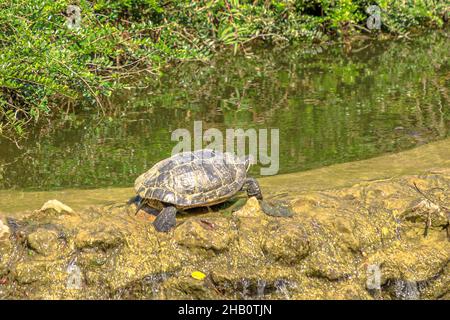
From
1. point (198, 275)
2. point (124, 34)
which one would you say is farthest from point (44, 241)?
point (124, 34)

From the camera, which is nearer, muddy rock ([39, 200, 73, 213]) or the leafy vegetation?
muddy rock ([39, 200, 73, 213])

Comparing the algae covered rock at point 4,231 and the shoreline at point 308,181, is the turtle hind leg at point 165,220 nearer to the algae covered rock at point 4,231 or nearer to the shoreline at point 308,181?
the shoreline at point 308,181

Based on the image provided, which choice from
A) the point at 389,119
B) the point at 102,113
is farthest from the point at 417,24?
the point at 102,113

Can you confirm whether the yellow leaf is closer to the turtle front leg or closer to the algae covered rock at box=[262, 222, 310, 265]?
the algae covered rock at box=[262, 222, 310, 265]

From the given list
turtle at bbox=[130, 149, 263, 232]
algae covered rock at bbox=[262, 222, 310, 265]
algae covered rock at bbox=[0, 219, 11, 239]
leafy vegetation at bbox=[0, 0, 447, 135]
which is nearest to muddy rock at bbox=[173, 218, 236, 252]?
turtle at bbox=[130, 149, 263, 232]

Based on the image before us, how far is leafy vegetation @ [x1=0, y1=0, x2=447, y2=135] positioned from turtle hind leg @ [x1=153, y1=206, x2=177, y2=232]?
2707 mm

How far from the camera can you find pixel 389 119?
9.03 metres

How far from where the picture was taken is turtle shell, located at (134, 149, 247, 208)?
19.5ft

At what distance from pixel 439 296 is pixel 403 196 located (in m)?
0.79

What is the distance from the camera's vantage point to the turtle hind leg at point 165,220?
19.3 feet

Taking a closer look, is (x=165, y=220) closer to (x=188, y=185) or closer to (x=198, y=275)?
(x=188, y=185)

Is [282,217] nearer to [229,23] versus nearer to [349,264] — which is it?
[349,264]

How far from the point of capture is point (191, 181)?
601 cm

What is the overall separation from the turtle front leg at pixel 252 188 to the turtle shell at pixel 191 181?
0.18ft
